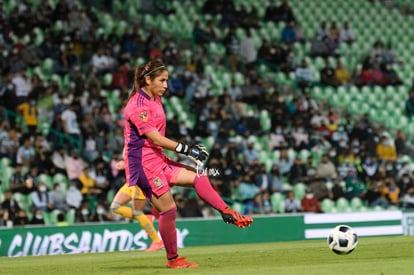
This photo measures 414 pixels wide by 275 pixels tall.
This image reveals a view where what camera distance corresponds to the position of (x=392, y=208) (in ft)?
77.5

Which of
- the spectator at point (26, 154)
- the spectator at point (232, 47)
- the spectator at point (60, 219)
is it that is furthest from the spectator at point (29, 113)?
the spectator at point (232, 47)

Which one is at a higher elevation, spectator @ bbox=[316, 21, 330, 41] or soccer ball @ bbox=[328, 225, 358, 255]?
spectator @ bbox=[316, 21, 330, 41]

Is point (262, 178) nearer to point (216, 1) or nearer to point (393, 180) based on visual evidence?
point (393, 180)

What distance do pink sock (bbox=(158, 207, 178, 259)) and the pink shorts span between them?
0.81 ft

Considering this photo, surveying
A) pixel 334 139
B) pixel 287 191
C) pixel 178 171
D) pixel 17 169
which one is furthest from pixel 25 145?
pixel 178 171

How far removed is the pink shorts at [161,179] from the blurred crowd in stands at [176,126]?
31.3ft

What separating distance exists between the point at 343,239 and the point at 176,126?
12.3 meters

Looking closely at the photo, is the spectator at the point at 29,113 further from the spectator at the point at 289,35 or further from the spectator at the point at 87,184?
the spectator at the point at 289,35

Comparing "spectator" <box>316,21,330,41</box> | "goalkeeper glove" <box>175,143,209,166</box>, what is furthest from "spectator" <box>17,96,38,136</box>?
"goalkeeper glove" <box>175,143,209,166</box>

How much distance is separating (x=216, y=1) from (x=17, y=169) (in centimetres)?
1073

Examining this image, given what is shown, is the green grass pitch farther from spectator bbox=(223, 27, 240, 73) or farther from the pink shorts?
spectator bbox=(223, 27, 240, 73)

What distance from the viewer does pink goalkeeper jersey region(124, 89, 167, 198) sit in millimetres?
10602

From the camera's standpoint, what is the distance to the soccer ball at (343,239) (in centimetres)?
1138

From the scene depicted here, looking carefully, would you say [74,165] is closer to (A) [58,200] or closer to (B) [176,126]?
(A) [58,200]
